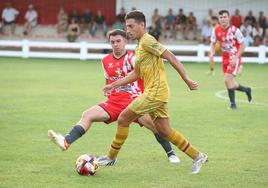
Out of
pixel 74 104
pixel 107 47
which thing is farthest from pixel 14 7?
pixel 74 104

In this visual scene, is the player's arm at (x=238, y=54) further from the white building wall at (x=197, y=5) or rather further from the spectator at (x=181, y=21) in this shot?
the white building wall at (x=197, y=5)

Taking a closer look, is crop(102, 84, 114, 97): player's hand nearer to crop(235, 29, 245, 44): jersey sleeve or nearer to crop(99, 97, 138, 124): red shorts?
crop(99, 97, 138, 124): red shorts

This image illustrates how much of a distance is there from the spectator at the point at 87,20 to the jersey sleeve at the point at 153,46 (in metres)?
28.2

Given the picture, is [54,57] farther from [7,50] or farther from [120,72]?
[120,72]

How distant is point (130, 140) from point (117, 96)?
2.17 metres

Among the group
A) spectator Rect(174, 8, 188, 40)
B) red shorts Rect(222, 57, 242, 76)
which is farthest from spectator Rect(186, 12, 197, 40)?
red shorts Rect(222, 57, 242, 76)

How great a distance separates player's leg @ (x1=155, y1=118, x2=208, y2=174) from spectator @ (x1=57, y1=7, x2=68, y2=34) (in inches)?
1121

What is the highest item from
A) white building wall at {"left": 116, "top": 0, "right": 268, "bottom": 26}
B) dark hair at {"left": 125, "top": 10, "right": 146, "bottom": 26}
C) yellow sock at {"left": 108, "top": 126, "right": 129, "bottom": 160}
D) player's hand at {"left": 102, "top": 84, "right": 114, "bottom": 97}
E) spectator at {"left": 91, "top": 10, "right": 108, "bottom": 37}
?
dark hair at {"left": 125, "top": 10, "right": 146, "bottom": 26}

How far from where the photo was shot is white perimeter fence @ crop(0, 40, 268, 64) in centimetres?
3362

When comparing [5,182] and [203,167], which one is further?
[203,167]

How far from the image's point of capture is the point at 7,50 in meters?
37.7

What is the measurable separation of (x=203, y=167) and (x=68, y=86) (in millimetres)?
12656

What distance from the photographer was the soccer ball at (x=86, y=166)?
9148mm

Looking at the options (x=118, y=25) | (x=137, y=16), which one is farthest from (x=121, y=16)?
(x=137, y=16)
